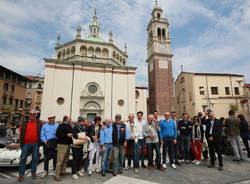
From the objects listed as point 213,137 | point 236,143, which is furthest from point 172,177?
point 236,143

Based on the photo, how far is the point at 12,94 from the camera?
90.2 ft

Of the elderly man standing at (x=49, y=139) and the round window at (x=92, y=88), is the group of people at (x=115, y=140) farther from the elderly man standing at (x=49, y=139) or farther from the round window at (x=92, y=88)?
the round window at (x=92, y=88)

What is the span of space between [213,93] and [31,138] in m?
27.0

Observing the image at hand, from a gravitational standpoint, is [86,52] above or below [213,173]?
above

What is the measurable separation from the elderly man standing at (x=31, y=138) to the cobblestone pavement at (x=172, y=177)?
0.50m

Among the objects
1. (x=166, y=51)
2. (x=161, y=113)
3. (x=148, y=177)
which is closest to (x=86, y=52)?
(x=166, y=51)

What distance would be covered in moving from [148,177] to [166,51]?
2637 centimetres

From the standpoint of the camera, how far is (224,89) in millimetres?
24484

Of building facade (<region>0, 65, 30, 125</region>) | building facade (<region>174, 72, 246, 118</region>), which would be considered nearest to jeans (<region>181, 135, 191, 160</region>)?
building facade (<region>174, 72, 246, 118</region>)

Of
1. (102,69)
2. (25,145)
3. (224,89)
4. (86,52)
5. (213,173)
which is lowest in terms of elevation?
(213,173)

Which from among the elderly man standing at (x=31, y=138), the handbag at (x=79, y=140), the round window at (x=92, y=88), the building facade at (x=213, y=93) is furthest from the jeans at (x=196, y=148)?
the building facade at (x=213, y=93)

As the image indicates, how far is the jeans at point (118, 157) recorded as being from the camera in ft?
14.3

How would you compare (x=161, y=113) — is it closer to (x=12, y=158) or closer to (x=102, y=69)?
(x=102, y=69)

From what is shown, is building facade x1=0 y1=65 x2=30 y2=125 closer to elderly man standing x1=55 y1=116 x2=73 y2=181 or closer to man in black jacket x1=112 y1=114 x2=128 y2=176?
elderly man standing x1=55 y1=116 x2=73 y2=181
